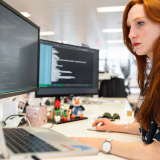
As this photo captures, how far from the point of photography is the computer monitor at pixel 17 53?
695 mm

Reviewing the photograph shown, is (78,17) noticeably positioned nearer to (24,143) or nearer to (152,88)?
(152,88)

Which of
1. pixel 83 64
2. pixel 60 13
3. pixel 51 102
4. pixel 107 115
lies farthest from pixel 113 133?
pixel 60 13

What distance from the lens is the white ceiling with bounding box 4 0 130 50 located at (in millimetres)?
4117

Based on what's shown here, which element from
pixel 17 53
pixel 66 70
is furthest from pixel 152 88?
pixel 66 70

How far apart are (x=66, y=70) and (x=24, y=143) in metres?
0.82

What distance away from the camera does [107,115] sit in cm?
117

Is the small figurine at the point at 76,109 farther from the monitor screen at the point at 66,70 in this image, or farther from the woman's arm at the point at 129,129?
the woman's arm at the point at 129,129

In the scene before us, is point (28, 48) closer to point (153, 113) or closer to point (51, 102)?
point (153, 113)

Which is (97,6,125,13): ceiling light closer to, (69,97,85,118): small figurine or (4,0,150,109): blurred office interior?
(4,0,150,109): blurred office interior

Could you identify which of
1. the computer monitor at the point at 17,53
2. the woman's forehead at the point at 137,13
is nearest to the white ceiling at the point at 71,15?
the computer monitor at the point at 17,53

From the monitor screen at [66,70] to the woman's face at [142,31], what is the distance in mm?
558

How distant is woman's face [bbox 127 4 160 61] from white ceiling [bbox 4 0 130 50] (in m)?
3.54

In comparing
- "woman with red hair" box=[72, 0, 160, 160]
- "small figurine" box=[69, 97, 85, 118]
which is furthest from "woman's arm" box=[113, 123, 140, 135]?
"small figurine" box=[69, 97, 85, 118]

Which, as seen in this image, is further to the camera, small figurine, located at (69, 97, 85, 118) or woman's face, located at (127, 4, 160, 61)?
small figurine, located at (69, 97, 85, 118)
